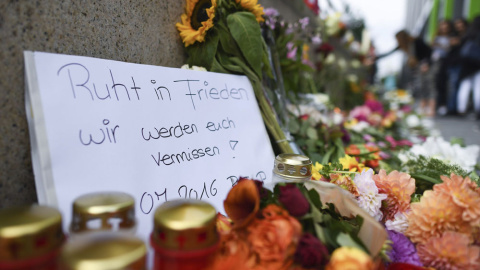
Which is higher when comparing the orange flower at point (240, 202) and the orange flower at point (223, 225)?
the orange flower at point (240, 202)

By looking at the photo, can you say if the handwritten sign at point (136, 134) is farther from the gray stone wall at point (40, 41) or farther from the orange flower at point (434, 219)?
the orange flower at point (434, 219)

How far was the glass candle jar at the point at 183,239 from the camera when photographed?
30cm

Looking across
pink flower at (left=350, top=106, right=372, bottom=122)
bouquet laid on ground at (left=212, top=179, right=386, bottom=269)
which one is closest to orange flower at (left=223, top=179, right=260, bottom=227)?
bouquet laid on ground at (left=212, top=179, right=386, bottom=269)

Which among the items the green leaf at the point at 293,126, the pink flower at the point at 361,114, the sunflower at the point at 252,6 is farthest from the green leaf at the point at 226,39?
the pink flower at the point at 361,114

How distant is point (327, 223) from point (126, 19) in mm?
674

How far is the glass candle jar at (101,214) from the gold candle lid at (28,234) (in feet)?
0.08

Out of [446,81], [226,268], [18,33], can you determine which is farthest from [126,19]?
[446,81]

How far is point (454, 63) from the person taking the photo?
15.2 ft

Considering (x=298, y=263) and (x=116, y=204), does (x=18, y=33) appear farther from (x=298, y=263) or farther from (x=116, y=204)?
(x=298, y=263)

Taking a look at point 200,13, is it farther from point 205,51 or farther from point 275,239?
point 275,239

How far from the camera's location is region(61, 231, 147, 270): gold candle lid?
0.79 feet

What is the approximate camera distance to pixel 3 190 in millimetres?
490

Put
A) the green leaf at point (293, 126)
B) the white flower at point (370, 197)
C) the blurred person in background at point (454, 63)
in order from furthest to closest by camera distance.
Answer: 1. the blurred person in background at point (454, 63)
2. the green leaf at point (293, 126)
3. the white flower at point (370, 197)

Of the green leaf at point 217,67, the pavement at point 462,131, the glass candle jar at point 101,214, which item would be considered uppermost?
the green leaf at point 217,67
